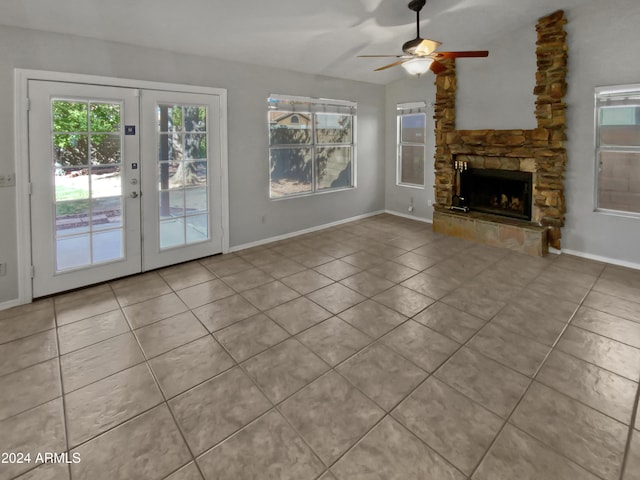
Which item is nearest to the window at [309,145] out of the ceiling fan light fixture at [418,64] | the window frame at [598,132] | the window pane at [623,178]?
the ceiling fan light fixture at [418,64]

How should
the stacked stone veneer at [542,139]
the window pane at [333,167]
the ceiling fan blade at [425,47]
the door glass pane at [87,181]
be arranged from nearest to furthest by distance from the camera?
the ceiling fan blade at [425,47] < the door glass pane at [87,181] < the stacked stone veneer at [542,139] < the window pane at [333,167]

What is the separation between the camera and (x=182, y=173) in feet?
14.7

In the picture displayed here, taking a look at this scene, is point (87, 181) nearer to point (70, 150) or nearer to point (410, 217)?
point (70, 150)

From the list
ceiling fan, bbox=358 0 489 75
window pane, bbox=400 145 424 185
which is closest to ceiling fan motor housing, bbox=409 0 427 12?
ceiling fan, bbox=358 0 489 75

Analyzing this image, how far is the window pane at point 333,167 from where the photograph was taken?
6.23 meters

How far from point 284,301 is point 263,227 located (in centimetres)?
209

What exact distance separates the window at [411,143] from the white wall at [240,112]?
0.37m

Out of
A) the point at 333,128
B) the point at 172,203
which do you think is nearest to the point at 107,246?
the point at 172,203

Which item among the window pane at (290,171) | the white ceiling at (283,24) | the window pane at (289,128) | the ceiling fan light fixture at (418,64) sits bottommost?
the window pane at (290,171)

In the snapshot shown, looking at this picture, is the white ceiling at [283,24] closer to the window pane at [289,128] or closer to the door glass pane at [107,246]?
the window pane at [289,128]

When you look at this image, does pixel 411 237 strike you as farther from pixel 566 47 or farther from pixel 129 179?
pixel 129 179

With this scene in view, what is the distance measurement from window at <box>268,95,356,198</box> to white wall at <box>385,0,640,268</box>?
77.3 inches

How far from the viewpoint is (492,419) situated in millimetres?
2055

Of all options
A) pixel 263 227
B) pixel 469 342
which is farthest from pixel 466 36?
pixel 469 342
